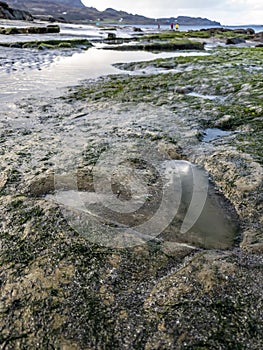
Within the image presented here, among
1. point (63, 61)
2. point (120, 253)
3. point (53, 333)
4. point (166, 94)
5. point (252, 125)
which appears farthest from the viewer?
point (63, 61)

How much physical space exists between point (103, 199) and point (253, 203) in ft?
6.17

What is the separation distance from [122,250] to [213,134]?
12.5ft

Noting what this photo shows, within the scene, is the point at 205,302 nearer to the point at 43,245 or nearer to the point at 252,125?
the point at 43,245

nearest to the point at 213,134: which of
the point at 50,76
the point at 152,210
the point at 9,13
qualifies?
the point at 152,210

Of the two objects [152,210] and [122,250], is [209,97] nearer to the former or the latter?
[152,210]

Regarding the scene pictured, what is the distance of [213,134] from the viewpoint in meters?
5.70

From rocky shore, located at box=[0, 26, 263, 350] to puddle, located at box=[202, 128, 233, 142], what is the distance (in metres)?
0.05

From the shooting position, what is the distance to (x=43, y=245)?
9.07 feet

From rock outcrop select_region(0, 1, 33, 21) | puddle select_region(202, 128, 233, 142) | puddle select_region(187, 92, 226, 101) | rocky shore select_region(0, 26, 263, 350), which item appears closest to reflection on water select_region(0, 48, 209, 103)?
rocky shore select_region(0, 26, 263, 350)

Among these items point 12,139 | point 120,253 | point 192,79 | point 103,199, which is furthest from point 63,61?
point 120,253

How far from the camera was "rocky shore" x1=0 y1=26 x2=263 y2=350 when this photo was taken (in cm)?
203

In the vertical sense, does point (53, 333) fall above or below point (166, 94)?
below

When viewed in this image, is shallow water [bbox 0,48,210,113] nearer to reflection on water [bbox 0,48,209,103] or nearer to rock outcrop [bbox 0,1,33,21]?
reflection on water [bbox 0,48,209,103]

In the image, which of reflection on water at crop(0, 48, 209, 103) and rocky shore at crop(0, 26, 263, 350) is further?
reflection on water at crop(0, 48, 209, 103)
